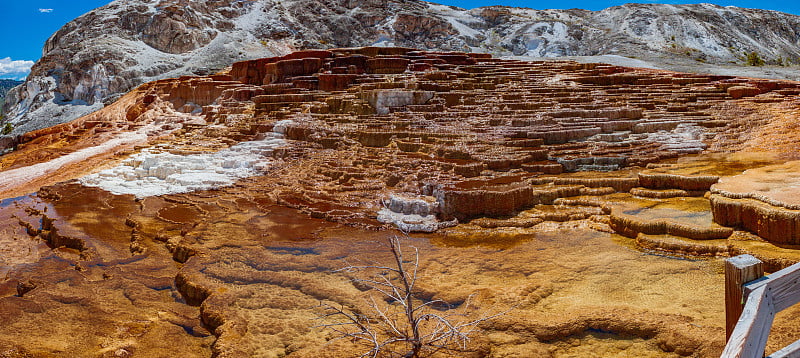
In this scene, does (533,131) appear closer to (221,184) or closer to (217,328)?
(221,184)

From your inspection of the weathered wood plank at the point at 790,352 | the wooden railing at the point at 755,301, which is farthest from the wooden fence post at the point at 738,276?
the weathered wood plank at the point at 790,352

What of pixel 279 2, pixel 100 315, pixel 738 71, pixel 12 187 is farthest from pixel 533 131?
pixel 279 2

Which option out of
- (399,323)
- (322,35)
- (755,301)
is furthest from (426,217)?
(322,35)

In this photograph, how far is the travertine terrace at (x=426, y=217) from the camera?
387 cm

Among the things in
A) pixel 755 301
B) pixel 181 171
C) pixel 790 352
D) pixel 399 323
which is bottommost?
pixel 399 323

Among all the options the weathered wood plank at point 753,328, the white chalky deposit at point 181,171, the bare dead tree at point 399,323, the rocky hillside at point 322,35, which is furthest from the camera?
the rocky hillside at point 322,35

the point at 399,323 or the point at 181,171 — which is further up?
the point at 181,171

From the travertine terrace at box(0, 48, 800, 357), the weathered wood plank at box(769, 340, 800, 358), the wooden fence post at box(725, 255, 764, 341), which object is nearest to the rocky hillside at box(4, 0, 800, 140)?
the travertine terrace at box(0, 48, 800, 357)

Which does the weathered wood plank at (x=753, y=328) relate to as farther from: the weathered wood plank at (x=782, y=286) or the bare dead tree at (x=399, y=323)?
the bare dead tree at (x=399, y=323)

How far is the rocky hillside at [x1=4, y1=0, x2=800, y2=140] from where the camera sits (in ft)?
99.6

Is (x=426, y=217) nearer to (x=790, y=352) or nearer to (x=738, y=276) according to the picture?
(x=738, y=276)

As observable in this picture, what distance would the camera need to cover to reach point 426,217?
755 centimetres

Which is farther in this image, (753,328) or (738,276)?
(738,276)

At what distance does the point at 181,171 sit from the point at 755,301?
11.8 meters
